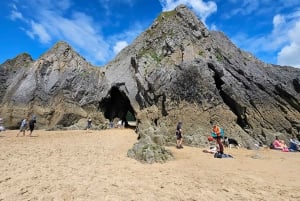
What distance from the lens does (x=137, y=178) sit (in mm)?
10109

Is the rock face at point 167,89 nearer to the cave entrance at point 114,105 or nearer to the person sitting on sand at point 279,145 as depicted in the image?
the cave entrance at point 114,105

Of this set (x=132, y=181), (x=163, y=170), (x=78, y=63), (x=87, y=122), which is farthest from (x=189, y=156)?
(x=78, y=63)

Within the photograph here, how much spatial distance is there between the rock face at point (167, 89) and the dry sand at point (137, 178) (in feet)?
7.38

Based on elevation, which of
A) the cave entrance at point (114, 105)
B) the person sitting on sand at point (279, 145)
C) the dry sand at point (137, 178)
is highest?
the cave entrance at point (114, 105)

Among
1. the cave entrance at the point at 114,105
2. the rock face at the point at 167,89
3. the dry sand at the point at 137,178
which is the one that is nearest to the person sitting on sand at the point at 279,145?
the rock face at the point at 167,89

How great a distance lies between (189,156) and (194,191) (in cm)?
673

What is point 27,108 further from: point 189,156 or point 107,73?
point 189,156

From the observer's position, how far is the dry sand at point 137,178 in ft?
26.6

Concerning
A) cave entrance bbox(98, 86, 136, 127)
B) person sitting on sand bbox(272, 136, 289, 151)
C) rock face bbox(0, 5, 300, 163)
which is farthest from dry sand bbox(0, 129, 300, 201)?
cave entrance bbox(98, 86, 136, 127)

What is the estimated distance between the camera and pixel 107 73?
39594 millimetres

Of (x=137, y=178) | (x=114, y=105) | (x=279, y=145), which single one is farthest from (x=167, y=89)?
(x=114, y=105)

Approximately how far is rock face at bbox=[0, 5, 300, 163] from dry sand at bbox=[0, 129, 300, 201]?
7.38ft

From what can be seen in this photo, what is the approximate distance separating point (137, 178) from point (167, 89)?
14.5 meters

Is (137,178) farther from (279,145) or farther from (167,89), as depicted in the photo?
(279,145)
